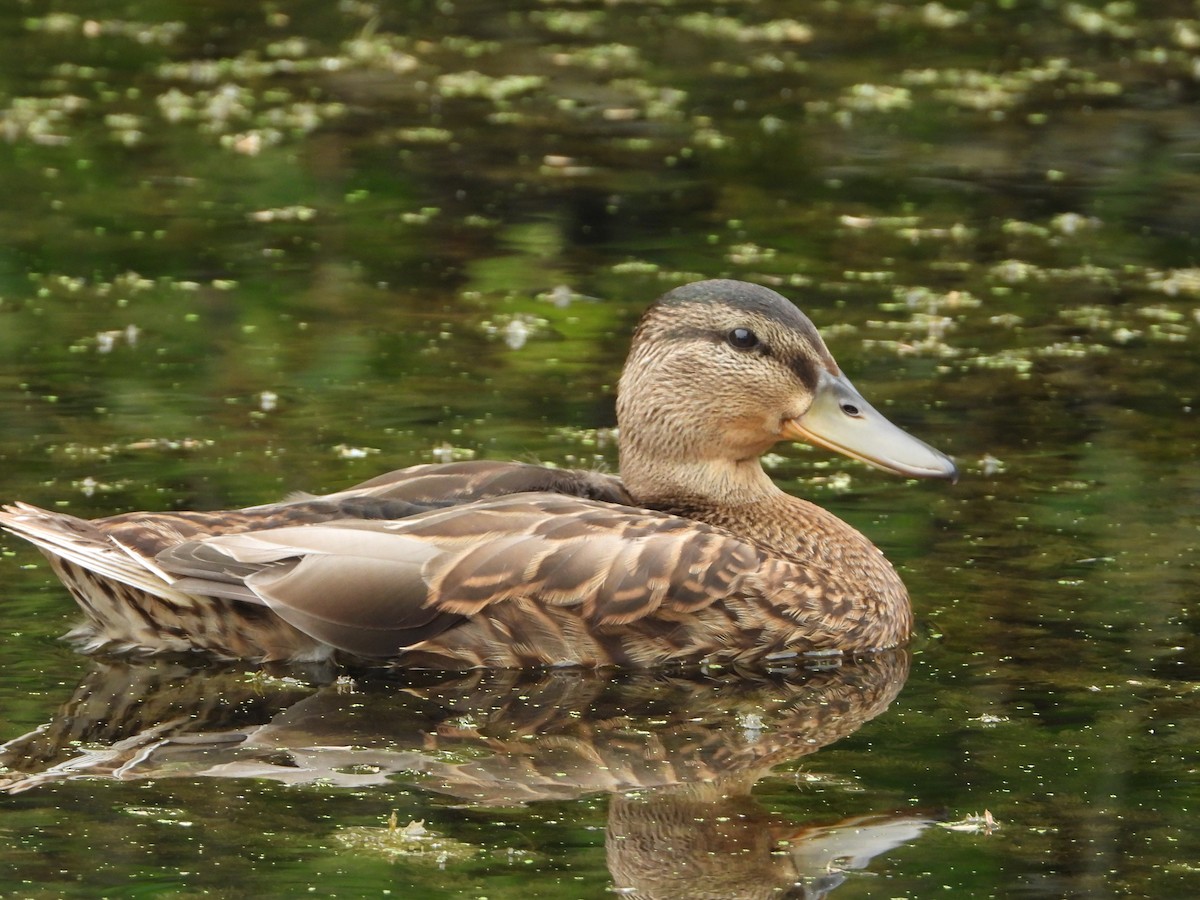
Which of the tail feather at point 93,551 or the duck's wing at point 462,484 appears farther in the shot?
the duck's wing at point 462,484

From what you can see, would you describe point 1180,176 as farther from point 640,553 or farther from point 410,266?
point 640,553

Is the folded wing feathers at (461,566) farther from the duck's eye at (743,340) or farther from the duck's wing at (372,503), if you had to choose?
the duck's eye at (743,340)

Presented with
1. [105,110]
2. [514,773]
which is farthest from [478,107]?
[514,773]

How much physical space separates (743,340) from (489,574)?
4.35 ft

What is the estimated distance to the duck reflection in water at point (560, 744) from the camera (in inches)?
222

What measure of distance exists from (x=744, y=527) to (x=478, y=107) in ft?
26.8

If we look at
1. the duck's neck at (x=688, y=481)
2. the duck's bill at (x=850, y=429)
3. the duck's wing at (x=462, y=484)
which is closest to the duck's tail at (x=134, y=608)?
the duck's wing at (x=462, y=484)

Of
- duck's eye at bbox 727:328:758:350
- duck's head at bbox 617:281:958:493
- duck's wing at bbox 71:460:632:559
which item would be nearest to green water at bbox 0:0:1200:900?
duck's wing at bbox 71:460:632:559

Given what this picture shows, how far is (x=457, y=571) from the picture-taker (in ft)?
23.4

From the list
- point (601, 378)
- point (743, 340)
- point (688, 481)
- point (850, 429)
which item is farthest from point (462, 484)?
point (601, 378)

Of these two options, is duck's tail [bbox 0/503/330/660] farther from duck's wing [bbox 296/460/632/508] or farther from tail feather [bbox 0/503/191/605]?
duck's wing [bbox 296/460/632/508]

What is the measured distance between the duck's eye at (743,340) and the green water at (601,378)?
993 mm

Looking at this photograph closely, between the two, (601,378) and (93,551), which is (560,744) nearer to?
(93,551)

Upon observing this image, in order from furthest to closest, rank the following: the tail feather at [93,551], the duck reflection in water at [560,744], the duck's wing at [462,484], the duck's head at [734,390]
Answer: the duck's head at [734,390]
the duck's wing at [462,484]
the tail feather at [93,551]
the duck reflection in water at [560,744]
